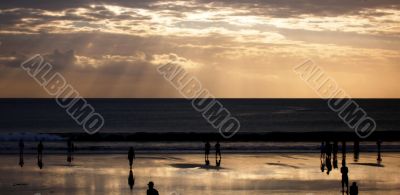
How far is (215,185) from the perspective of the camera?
107 feet

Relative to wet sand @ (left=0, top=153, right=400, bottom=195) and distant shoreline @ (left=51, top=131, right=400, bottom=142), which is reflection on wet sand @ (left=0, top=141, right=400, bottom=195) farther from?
distant shoreline @ (left=51, top=131, right=400, bottom=142)

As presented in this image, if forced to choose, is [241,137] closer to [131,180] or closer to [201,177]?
[201,177]

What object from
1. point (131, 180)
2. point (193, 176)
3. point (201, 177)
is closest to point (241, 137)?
point (193, 176)

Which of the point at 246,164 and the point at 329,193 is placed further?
the point at 246,164

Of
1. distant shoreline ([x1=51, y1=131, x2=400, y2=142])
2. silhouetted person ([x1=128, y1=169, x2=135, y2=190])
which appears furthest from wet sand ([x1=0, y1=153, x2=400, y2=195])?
distant shoreline ([x1=51, y1=131, x2=400, y2=142])

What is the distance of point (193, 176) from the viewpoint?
120 feet

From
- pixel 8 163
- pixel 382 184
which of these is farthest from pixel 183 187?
pixel 8 163

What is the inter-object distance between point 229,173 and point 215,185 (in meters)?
5.59

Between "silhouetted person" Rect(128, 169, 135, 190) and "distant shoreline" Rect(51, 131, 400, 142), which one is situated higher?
"distant shoreline" Rect(51, 131, 400, 142)

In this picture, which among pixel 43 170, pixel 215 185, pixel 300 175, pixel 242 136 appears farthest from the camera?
pixel 242 136

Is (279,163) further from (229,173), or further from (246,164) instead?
(229,173)

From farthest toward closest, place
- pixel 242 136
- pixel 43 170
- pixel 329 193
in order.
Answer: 1. pixel 242 136
2. pixel 43 170
3. pixel 329 193

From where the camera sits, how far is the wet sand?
102 ft

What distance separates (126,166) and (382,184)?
56.8 ft
